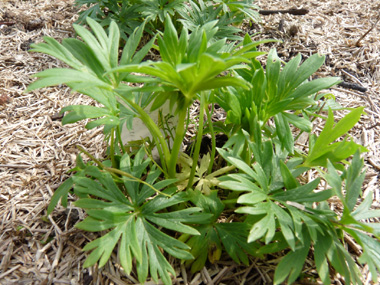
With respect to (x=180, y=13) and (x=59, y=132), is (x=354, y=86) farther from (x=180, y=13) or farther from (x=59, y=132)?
(x=59, y=132)

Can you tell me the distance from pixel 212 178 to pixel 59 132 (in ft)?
3.79

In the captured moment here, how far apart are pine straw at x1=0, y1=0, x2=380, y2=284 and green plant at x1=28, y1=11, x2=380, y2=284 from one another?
0.24 meters

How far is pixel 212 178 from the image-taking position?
1.47 m

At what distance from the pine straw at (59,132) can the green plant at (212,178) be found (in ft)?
0.79

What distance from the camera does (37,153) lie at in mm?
1954

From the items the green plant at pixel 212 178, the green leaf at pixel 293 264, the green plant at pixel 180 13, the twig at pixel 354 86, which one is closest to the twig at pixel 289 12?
the green plant at pixel 180 13

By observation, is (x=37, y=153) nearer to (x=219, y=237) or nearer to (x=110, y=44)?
(x=110, y=44)

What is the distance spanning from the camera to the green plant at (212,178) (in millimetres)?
1106

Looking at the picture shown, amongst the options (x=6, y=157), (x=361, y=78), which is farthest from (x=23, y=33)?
(x=361, y=78)

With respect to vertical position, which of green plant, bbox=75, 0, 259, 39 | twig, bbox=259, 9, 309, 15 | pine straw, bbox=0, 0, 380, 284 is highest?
twig, bbox=259, 9, 309, 15

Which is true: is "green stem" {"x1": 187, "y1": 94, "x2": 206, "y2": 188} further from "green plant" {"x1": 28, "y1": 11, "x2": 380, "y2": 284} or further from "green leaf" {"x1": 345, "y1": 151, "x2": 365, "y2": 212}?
"green leaf" {"x1": 345, "y1": 151, "x2": 365, "y2": 212}

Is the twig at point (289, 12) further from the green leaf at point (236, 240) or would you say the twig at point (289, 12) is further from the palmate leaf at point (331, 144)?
the green leaf at point (236, 240)

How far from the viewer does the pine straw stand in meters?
1.40

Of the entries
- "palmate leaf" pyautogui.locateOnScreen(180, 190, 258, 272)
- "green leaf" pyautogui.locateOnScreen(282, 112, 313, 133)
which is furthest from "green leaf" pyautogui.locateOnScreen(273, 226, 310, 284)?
"green leaf" pyautogui.locateOnScreen(282, 112, 313, 133)
